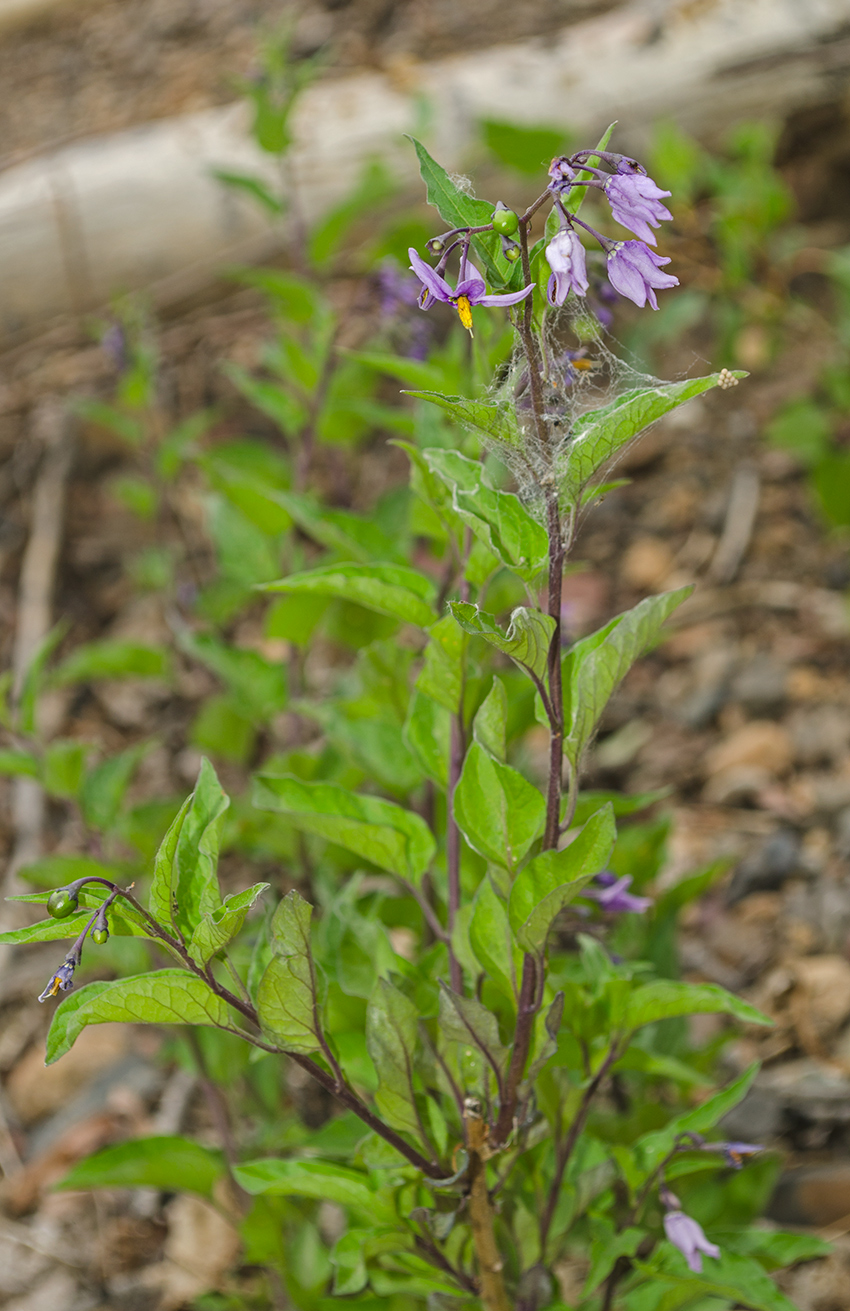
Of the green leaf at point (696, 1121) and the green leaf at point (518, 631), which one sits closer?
the green leaf at point (518, 631)

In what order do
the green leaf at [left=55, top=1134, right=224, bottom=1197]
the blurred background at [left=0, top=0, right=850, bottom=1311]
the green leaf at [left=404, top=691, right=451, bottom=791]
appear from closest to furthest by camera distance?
the green leaf at [left=404, top=691, right=451, bottom=791] < the green leaf at [left=55, top=1134, right=224, bottom=1197] < the blurred background at [left=0, top=0, right=850, bottom=1311]

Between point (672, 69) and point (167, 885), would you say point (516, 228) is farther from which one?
point (672, 69)

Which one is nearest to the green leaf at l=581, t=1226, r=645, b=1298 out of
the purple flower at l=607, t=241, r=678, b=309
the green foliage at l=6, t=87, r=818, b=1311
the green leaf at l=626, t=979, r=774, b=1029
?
the green foliage at l=6, t=87, r=818, b=1311

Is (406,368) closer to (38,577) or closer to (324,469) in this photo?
(324,469)

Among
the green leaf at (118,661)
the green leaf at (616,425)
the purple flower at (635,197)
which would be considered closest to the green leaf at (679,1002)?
the green leaf at (616,425)

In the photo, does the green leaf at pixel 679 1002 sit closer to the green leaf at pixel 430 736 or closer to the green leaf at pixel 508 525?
the green leaf at pixel 430 736

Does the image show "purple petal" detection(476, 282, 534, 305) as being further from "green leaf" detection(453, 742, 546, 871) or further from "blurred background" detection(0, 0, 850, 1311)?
"blurred background" detection(0, 0, 850, 1311)

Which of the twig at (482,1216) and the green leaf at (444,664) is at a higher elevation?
the green leaf at (444,664)

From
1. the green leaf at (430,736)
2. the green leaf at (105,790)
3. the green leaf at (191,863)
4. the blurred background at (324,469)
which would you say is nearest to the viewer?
the green leaf at (191,863)

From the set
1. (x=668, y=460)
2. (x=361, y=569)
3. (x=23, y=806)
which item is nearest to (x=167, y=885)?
(x=361, y=569)
